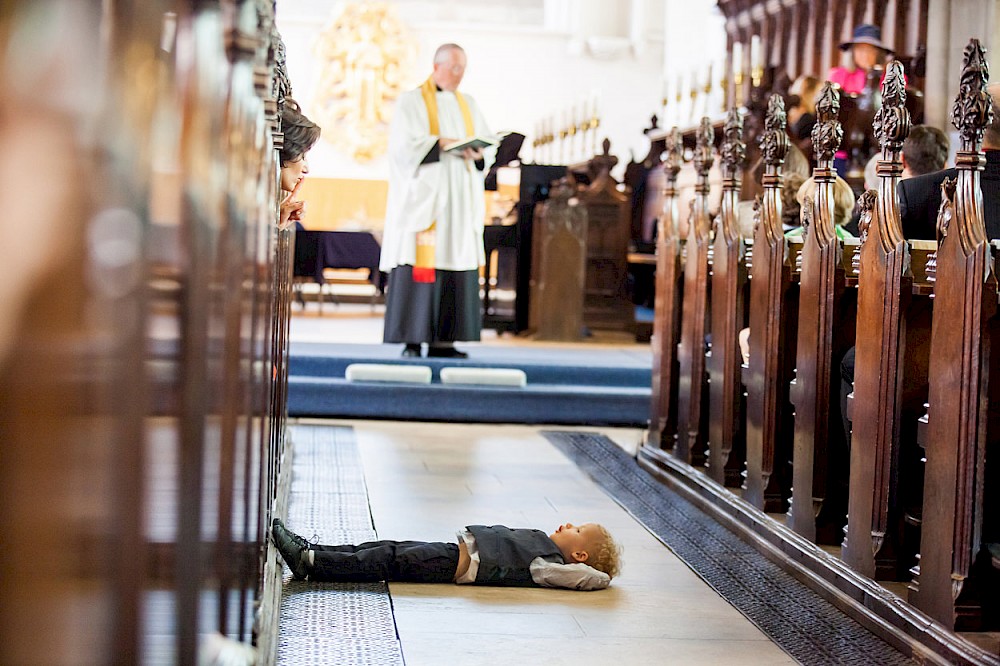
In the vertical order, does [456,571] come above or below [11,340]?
below

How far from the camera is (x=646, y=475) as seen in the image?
A: 17.1 ft

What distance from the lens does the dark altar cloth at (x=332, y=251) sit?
10.3 meters

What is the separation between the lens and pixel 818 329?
3.69 m

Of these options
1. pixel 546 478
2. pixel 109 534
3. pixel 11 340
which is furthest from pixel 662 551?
pixel 11 340

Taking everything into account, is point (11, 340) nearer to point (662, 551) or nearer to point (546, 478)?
point (662, 551)

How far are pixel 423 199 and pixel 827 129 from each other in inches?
152

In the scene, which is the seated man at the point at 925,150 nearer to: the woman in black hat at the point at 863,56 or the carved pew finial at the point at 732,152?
the carved pew finial at the point at 732,152

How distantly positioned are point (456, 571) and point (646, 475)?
203cm

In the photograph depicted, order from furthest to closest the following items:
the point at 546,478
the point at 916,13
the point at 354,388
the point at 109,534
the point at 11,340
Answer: the point at 916,13
the point at 354,388
the point at 546,478
the point at 109,534
the point at 11,340

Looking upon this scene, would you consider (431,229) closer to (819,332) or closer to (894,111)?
(819,332)

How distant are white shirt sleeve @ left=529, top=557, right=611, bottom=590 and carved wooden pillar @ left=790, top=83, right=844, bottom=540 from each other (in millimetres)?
719

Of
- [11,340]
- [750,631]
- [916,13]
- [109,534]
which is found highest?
[916,13]

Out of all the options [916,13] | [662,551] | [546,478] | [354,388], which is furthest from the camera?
[916,13]

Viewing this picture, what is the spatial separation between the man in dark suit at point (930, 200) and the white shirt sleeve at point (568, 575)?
1328 mm
